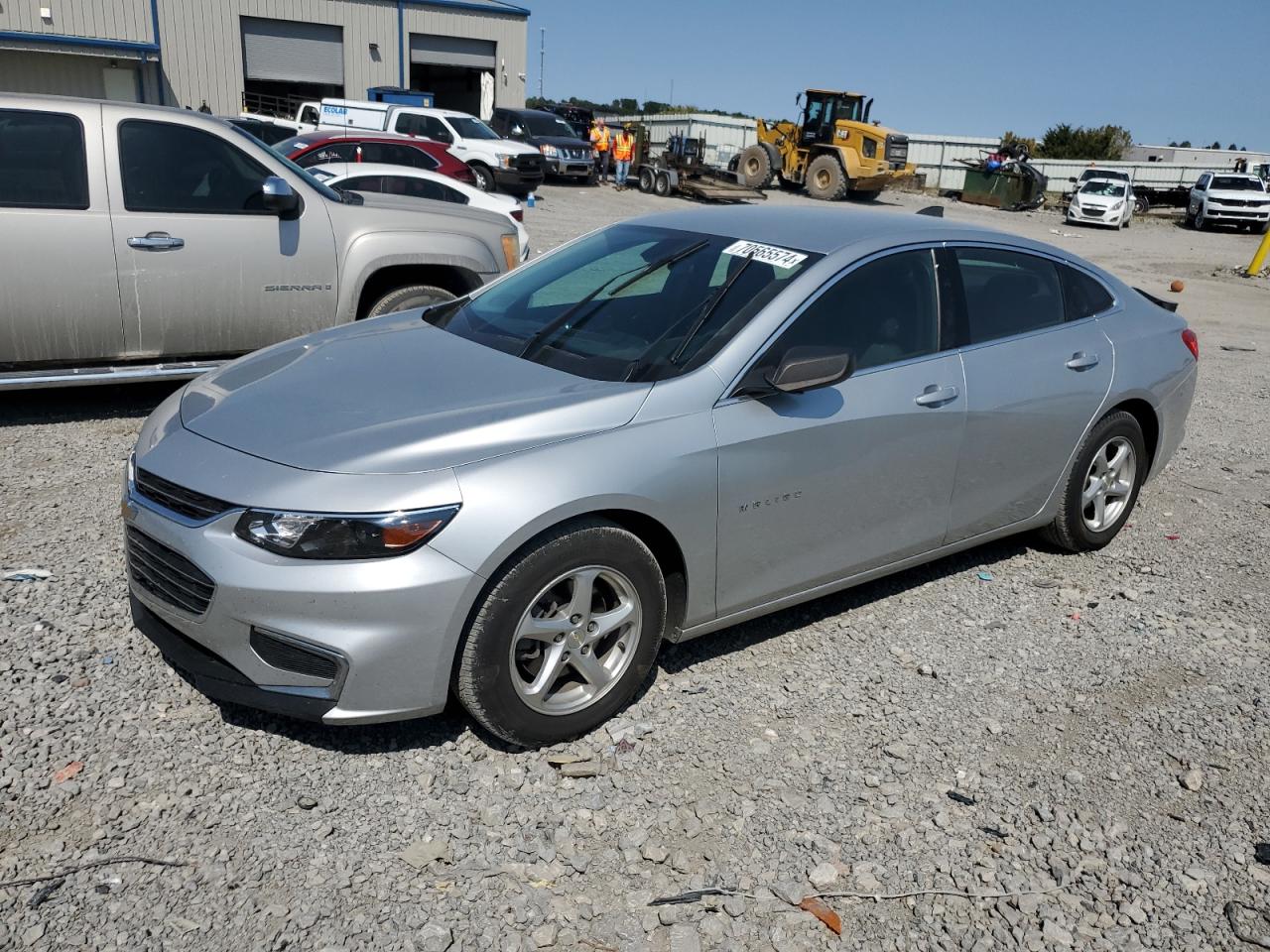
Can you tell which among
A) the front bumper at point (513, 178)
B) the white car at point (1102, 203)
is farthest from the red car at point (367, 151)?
the white car at point (1102, 203)

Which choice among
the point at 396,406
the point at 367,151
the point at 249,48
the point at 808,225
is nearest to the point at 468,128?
the point at 367,151

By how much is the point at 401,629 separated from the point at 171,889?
88 centimetres

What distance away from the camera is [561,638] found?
3.32m

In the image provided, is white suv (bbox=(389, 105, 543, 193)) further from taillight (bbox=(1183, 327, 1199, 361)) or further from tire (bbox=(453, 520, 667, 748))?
tire (bbox=(453, 520, 667, 748))

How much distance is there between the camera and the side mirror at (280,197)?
6.22m

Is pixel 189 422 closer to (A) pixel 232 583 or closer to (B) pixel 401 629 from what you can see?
(A) pixel 232 583

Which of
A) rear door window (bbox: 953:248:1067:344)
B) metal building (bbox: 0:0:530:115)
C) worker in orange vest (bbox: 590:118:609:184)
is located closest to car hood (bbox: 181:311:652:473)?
rear door window (bbox: 953:248:1067:344)

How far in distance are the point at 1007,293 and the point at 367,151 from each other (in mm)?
13920

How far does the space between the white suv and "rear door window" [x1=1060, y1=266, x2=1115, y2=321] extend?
20.2 meters

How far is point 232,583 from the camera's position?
3.00m

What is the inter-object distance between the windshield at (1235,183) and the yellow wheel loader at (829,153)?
35.4 feet

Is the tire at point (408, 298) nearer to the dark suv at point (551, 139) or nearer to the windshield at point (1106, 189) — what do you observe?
the dark suv at point (551, 139)

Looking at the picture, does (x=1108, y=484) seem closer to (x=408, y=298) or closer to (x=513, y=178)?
(x=408, y=298)

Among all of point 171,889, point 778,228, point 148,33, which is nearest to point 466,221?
point 778,228
